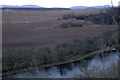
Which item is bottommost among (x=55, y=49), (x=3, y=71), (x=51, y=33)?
(x=3, y=71)

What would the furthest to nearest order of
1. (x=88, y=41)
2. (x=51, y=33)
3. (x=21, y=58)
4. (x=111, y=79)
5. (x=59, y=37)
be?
(x=51, y=33)
(x=59, y=37)
(x=88, y=41)
(x=21, y=58)
(x=111, y=79)

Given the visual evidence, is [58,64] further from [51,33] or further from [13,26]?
[13,26]

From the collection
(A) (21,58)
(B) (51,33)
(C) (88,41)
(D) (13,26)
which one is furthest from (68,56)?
(D) (13,26)

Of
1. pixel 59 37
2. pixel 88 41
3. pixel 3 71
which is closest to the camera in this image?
pixel 3 71

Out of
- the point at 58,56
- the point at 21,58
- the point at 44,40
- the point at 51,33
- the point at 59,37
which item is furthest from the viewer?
the point at 51,33

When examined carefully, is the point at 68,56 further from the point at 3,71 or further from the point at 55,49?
the point at 3,71

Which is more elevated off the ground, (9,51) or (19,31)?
(19,31)

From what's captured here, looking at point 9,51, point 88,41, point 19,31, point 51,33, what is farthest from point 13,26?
point 88,41

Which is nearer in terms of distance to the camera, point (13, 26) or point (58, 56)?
point (58, 56)

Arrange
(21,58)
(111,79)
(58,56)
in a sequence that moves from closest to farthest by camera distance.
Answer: (111,79) → (21,58) → (58,56)

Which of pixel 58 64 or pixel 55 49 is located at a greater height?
pixel 55 49
